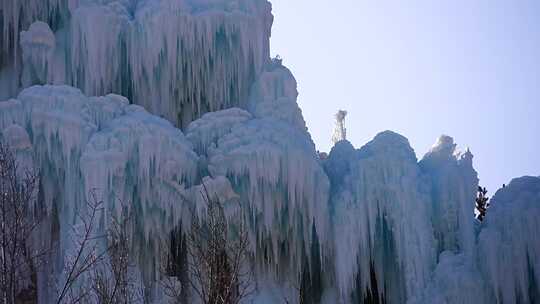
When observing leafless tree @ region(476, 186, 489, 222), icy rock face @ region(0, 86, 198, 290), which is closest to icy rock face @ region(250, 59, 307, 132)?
icy rock face @ region(0, 86, 198, 290)

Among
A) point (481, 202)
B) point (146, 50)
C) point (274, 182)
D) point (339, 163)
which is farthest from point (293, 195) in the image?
point (481, 202)

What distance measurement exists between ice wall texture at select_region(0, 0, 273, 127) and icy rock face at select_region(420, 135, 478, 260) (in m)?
4.47

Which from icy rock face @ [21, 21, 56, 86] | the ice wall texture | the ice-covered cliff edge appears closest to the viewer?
the ice-covered cliff edge

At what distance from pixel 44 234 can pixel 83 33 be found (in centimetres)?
460

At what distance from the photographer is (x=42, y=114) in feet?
48.2

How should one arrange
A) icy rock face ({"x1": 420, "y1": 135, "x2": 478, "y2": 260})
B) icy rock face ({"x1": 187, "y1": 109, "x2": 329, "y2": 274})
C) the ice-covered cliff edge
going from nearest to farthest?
the ice-covered cliff edge → icy rock face ({"x1": 187, "y1": 109, "x2": 329, "y2": 274}) → icy rock face ({"x1": 420, "y1": 135, "x2": 478, "y2": 260})

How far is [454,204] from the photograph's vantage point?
16.2 metres

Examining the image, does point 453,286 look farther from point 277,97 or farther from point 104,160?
point 104,160

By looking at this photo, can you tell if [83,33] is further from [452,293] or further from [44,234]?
[452,293]

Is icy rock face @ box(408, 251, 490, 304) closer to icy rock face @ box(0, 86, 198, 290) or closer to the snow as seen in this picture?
the snow

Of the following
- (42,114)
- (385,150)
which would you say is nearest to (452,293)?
(385,150)

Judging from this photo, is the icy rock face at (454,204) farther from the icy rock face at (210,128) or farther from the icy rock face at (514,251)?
the icy rock face at (210,128)

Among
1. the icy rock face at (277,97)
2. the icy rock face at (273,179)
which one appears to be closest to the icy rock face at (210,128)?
the icy rock face at (273,179)

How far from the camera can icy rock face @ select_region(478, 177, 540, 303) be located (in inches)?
602
